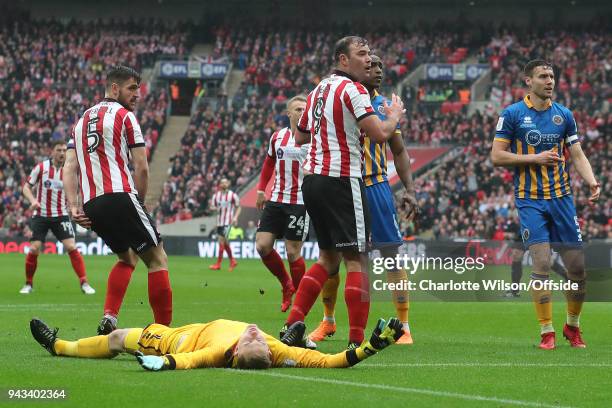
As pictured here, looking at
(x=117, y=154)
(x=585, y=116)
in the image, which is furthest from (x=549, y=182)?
(x=585, y=116)

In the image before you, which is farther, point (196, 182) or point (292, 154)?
point (196, 182)

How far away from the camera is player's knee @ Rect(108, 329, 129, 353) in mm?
8055

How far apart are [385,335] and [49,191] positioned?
40.6 ft

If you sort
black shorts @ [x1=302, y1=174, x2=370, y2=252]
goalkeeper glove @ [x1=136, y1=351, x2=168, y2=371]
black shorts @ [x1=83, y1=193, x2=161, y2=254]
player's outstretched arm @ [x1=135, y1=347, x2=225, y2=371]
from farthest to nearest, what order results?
black shorts @ [x1=83, y1=193, x2=161, y2=254]
black shorts @ [x1=302, y1=174, x2=370, y2=252]
player's outstretched arm @ [x1=135, y1=347, x2=225, y2=371]
goalkeeper glove @ [x1=136, y1=351, x2=168, y2=371]

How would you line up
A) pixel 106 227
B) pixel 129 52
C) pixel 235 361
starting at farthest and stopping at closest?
pixel 129 52
pixel 106 227
pixel 235 361

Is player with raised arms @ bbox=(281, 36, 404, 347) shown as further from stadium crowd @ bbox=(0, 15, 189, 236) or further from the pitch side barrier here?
stadium crowd @ bbox=(0, 15, 189, 236)

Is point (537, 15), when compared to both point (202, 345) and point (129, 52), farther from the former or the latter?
point (202, 345)

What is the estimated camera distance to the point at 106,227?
9.75 m

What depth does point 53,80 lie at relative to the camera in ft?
170

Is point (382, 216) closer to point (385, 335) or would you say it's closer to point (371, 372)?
point (371, 372)

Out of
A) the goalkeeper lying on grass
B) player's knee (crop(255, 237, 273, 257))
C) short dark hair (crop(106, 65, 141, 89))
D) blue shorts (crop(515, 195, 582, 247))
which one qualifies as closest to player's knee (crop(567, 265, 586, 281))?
blue shorts (crop(515, 195, 582, 247))

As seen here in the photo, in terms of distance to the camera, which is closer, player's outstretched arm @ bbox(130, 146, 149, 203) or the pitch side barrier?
player's outstretched arm @ bbox(130, 146, 149, 203)

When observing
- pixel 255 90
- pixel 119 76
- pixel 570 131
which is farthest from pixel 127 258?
pixel 255 90

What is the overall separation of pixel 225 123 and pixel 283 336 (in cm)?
3897
